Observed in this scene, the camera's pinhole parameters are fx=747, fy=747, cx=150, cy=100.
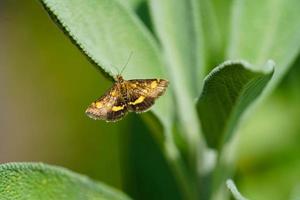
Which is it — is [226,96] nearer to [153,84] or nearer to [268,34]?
[153,84]

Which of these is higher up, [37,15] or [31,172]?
[37,15]

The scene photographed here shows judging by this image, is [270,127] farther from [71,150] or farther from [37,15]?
[37,15]

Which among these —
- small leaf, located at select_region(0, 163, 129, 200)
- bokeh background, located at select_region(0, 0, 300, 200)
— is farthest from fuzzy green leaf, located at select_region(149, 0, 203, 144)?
bokeh background, located at select_region(0, 0, 300, 200)

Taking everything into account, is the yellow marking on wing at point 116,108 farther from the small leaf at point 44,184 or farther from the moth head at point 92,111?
the small leaf at point 44,184

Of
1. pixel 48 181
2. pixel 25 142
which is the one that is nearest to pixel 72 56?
pixel 25 142

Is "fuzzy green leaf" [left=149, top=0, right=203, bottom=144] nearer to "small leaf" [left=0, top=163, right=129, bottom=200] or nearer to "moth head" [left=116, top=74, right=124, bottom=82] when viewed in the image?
"moth head" [left=116, top=74, right=124, bottom=82]

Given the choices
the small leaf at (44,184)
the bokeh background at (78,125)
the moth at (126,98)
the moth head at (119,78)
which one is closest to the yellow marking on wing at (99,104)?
the moth at (126,98)
